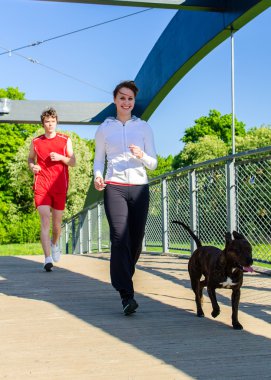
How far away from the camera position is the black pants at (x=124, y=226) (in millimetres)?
4078

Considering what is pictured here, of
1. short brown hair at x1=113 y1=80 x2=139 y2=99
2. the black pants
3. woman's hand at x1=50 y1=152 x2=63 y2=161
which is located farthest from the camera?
woman's hand at x1=50 y1=152 x2=63 y2=161

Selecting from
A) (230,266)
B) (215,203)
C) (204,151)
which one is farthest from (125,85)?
(204,151)

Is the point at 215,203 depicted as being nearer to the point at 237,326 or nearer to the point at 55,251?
the point at 55,251

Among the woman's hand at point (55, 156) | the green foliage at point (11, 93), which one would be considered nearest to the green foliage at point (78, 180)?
the green foliage at point (11, 93)

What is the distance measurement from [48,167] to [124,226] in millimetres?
2519

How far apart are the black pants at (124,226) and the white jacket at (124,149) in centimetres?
8

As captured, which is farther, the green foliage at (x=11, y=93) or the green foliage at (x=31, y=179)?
the green foliage at (x=11, y=93)

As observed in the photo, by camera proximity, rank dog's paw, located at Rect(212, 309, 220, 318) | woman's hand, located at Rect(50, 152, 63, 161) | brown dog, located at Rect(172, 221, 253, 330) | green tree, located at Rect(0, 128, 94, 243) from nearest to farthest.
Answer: brown dog, located at Rect(172, 221, 253, 330), dog's paw, located at Rect(212, 309, 220, 318), woman's hand, located at Rect(50, 152, 63, 161), green tree, located at Rect(0, 128, 94, 243)

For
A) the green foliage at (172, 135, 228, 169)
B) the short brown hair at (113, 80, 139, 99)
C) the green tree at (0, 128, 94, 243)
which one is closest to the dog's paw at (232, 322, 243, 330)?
the short brown hair at (113, 80, 139, 99)

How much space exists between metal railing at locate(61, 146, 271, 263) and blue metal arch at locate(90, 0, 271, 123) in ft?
6.63

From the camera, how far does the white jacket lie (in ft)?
13.7

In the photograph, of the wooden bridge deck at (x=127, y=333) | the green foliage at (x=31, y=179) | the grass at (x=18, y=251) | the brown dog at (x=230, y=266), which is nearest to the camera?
the wooden bridge deck at (x=127, y=333)

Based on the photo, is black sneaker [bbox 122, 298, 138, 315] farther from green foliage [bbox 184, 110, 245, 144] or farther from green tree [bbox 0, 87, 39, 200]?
green foliage [bbox 184, 110, 245, 144]

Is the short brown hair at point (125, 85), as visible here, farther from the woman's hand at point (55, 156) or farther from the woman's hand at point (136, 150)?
the woman's hand at point (55, 156)
